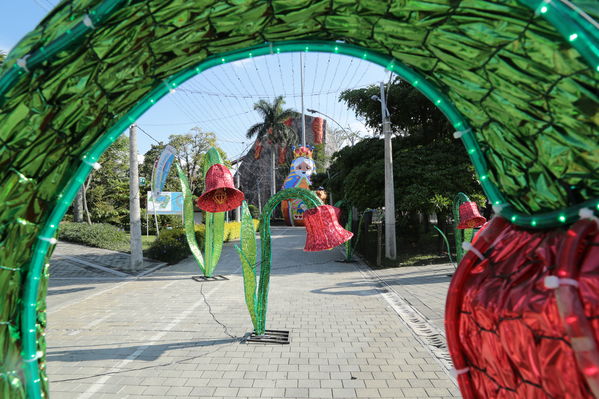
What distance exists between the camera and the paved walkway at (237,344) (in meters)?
4.35

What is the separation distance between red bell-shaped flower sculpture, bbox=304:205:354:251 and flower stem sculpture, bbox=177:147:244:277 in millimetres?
2713

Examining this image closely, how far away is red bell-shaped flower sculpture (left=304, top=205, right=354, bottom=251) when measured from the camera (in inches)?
162

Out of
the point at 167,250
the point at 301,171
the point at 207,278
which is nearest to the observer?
the point at 207,278

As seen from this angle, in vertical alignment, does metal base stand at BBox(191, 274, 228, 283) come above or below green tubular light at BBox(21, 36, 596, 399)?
below

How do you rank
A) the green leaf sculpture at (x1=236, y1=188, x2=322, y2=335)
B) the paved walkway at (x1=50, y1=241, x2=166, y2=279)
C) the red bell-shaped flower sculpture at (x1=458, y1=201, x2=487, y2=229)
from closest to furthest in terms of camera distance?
1. the green leaf sculpture at (x1=236, y1=188, x2=322, y2=335)
2. the red bell-shaped flower sculpture at (x1=458, y1=201, x2=487, y2=229)
3. the paved walkway at (x1=50, y1=241, x2=166, y2=279)

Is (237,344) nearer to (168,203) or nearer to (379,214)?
(379,214)

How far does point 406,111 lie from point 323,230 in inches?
547

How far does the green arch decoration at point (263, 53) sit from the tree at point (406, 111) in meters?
14.4

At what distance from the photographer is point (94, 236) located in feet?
62.9

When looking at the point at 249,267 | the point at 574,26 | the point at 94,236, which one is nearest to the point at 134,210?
the point at 249,267

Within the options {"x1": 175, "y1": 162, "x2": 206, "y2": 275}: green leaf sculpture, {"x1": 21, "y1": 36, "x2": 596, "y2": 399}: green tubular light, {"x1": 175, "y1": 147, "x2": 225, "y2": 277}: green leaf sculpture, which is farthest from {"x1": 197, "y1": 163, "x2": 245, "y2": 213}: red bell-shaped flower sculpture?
{"x1": 175, "y1": 162, "x2": 206, "y2": 275}: green leaf sculpture

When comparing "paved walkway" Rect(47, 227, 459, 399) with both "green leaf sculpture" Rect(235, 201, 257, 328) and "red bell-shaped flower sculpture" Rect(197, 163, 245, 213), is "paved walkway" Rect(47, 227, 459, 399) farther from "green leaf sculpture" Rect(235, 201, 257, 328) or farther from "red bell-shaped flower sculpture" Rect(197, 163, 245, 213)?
"red bell-shaped flower sculpture" Rect(197, 163, 245, 213)

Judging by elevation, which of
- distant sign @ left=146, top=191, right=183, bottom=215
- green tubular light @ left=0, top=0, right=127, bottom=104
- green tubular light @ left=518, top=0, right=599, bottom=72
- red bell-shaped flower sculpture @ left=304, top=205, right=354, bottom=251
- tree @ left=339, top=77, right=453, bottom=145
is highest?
tree @ left=339, top=77, right=453, bottom=145

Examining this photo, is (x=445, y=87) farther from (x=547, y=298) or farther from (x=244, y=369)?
(x=244, y=369)
